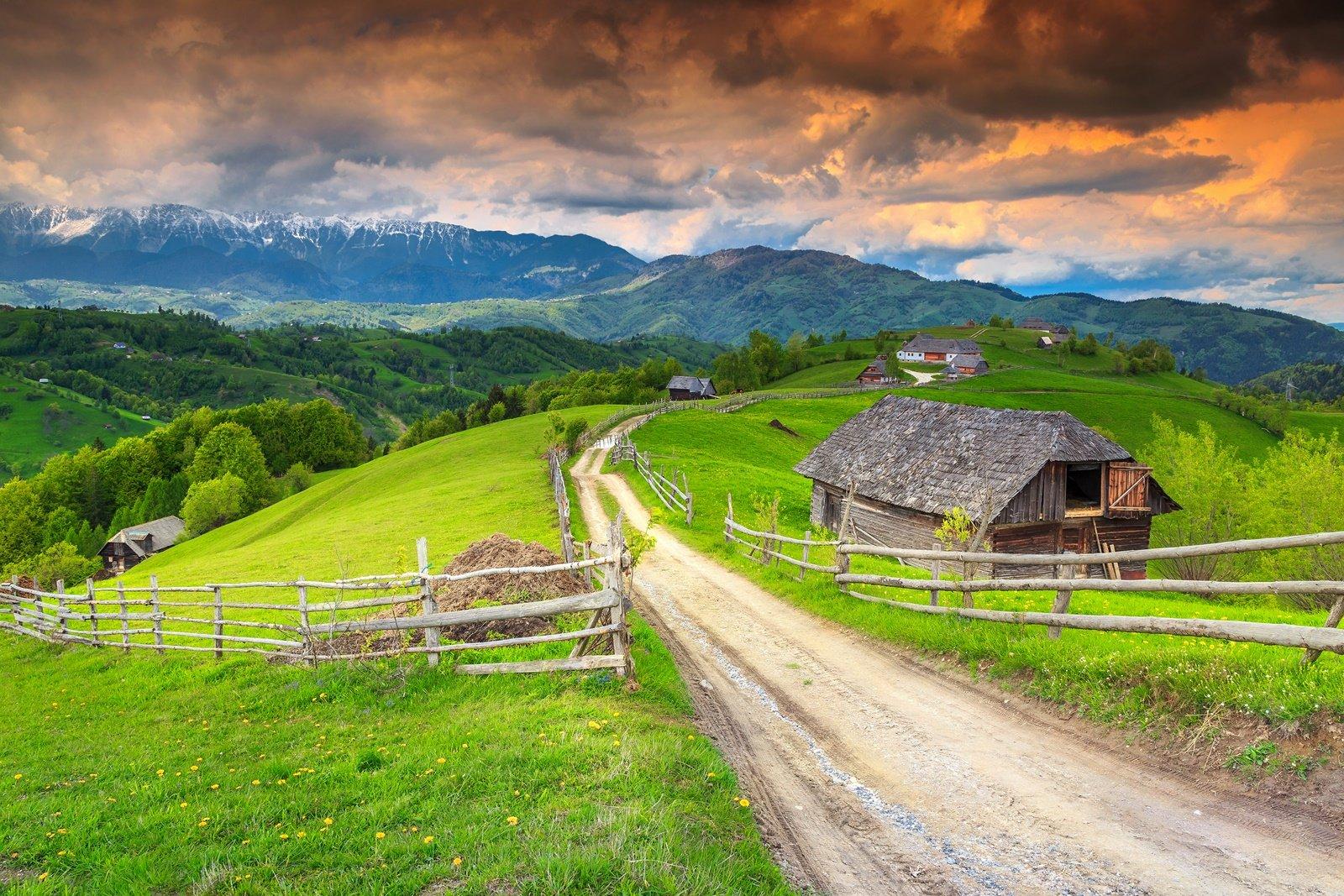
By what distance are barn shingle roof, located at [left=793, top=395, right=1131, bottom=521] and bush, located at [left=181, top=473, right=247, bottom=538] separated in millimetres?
66637

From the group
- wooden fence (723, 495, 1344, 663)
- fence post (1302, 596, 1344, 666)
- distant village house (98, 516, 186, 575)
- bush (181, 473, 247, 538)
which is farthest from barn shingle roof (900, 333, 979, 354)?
fence post (1302, 596, 1344, 666)

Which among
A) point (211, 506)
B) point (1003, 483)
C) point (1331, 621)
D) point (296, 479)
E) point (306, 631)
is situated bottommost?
point (211, 506)

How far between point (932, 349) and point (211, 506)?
146031 millimetres

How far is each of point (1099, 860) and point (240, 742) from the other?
11.8 metres

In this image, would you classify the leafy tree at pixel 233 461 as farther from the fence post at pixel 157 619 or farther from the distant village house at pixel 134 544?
the fence post at pixel 157 619

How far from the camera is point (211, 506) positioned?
73.9 meters

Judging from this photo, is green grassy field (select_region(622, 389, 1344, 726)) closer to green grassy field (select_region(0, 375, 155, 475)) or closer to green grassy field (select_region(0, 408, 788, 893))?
green grassy field (select_region(0, 408, 788, 893))

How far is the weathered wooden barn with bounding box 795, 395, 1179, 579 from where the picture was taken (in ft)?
94.1

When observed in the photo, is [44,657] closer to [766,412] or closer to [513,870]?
[513,870]

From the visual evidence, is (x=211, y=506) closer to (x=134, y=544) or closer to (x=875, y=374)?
(x=134, y=544)

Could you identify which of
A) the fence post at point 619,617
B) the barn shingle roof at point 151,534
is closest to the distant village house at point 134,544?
the barn shingle roof at point 151,534

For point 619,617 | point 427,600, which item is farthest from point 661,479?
point 619,617

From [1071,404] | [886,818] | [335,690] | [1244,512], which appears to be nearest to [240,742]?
[335,690]

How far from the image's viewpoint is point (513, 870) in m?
6.34
